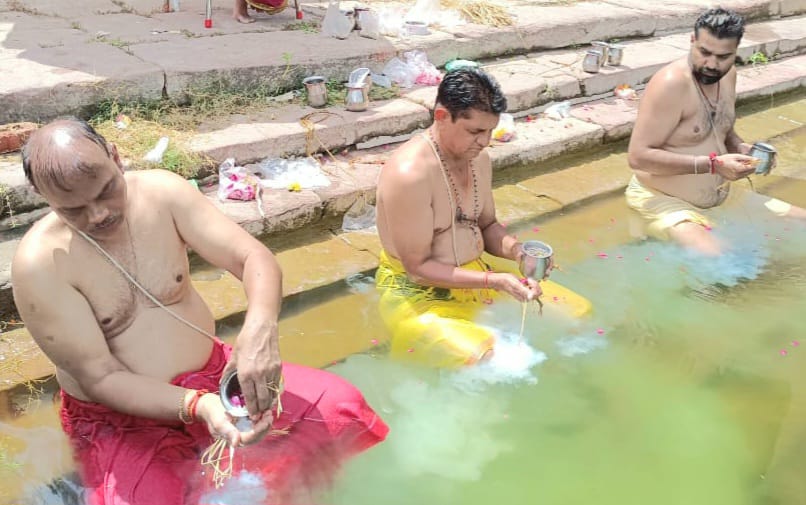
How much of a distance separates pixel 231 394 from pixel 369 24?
562 cm

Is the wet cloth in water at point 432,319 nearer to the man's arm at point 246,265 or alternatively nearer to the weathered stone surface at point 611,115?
the man's arm at point 246,265

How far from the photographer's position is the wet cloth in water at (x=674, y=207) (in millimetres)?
4887

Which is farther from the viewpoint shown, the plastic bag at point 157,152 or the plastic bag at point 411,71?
the plastic bag at point 411,71

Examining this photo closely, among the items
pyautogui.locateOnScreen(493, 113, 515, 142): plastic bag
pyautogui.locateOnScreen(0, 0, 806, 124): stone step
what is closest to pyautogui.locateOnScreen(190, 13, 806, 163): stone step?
pyautogui.locateOnScreen(0, 0, 806, 124): stone step

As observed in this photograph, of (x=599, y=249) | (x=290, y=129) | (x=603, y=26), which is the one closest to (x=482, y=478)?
(x=599, y=249)

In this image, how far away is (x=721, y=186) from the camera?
16.6ft

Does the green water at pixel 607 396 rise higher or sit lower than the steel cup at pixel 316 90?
lower

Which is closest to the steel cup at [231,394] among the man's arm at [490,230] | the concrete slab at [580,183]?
the man's arm at [490,230]

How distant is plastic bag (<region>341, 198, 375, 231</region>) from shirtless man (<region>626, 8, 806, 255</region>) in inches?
71.1

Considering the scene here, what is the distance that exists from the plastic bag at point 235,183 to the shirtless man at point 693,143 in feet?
8.31

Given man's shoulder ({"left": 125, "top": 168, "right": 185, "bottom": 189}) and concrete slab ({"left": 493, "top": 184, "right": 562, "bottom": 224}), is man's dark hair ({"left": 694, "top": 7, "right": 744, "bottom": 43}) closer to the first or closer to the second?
concrete slab ({"left": 493, "top": 184, "right": 562, "bottom": 224})

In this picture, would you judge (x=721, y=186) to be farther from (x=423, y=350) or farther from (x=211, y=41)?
(x=211, y=41)

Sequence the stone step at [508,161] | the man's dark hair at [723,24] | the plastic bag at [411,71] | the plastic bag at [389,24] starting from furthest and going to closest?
the plastic bag at [389,24]
the plastic bag at [411,71]
the stone step at [508,161]
the man's dark hair at [723,24]

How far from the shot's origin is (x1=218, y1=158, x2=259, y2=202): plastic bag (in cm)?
502
